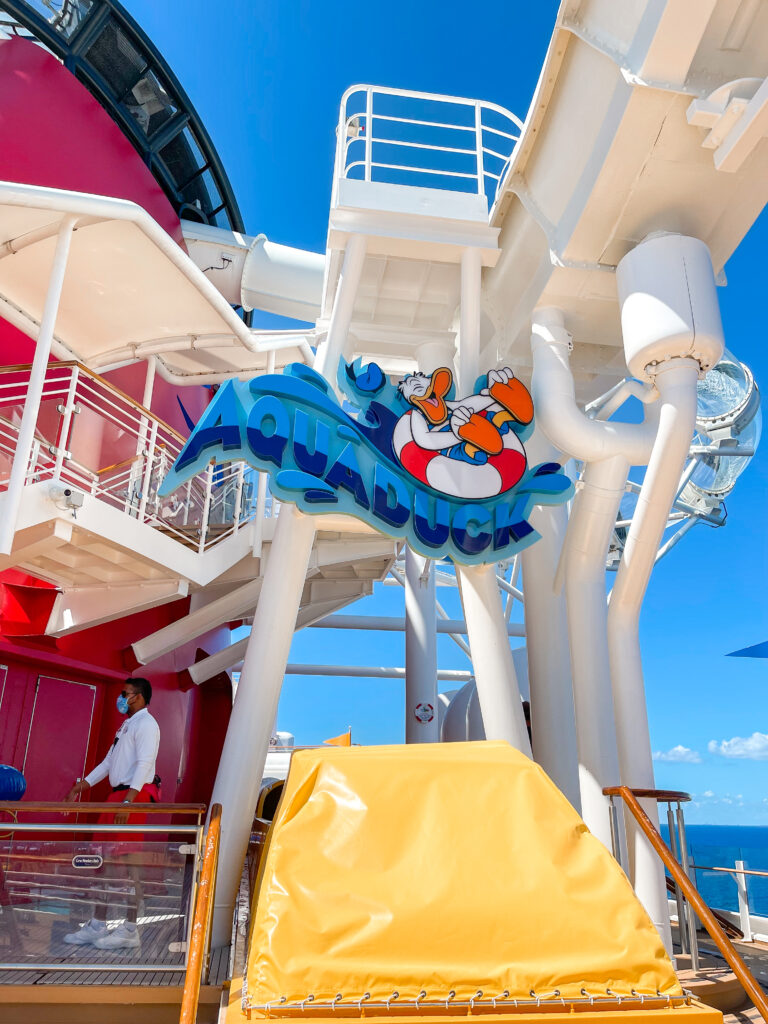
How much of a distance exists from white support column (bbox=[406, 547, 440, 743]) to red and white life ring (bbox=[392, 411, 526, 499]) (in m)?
5.17

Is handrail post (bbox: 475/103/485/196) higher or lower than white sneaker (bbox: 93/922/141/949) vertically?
higher

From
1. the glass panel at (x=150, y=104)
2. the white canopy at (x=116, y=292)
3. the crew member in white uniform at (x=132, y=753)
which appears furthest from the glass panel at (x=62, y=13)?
the crew member in white uniform at (x=132, y=753)

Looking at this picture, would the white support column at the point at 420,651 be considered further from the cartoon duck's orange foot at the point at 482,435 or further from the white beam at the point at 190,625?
the cartoon duck's orange foot at the point at 482,435

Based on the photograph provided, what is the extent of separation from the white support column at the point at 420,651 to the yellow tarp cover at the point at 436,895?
9.08m

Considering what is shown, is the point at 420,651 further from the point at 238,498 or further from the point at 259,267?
the point at 259,267

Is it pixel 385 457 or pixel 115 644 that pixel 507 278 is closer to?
pixel 385 457

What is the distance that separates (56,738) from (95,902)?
5.04 m

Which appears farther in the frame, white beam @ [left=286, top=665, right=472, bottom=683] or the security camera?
white beam @ [left=286, top=665, right=472, bottom=683]

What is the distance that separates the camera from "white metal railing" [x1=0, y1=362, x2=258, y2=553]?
7547mm

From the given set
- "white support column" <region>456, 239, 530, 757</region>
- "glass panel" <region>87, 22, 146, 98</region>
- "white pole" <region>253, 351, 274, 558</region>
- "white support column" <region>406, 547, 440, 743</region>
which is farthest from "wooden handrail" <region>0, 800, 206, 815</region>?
"glass panel" <region>87, 22, 146, 98</region>

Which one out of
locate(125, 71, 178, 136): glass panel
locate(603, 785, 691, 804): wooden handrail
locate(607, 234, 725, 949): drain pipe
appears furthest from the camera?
locate(125, 71, 178, 136): glass panel

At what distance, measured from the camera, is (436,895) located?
356cm

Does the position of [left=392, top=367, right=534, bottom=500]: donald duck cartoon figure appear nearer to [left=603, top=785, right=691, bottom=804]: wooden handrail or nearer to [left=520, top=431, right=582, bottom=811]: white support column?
[left=520, top=431, right=582, bottom=811]: white support column

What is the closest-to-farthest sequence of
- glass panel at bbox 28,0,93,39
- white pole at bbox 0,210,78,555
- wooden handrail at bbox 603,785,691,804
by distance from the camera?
wooden handrail at bbox 603,785,691,804 < white pole at bbox 0,210,78,555 < glass panel at bbox 28,0,93,39
